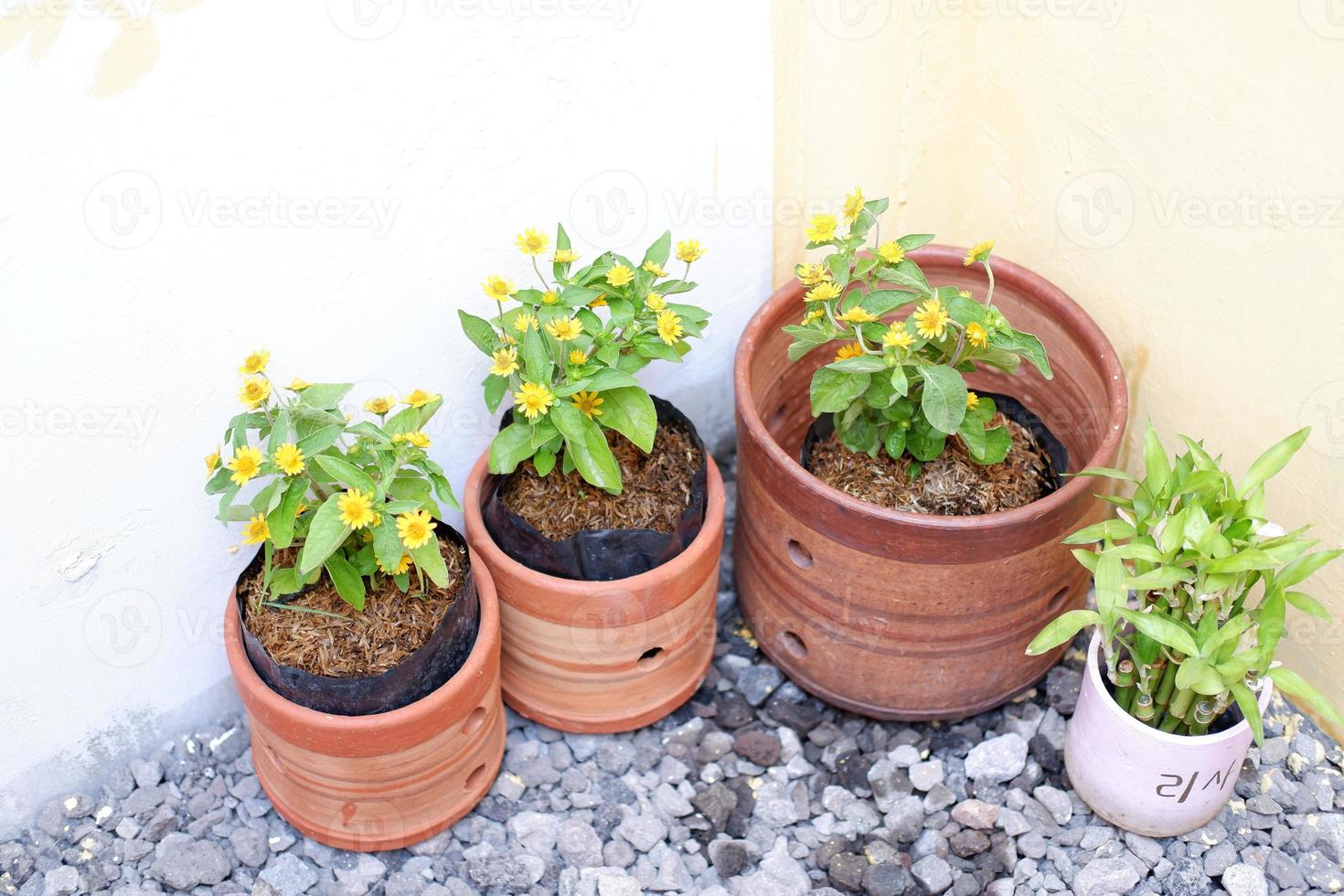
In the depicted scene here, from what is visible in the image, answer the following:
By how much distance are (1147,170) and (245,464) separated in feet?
4.40

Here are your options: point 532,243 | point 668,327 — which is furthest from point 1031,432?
point 532,243

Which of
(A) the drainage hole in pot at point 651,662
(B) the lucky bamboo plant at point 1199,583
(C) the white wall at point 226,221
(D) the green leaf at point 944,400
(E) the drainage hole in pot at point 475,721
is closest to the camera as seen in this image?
(C) the white wall at point 226,221

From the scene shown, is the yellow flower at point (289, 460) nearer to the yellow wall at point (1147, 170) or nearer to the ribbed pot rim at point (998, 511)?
the ribbed pot rim at point (998, 511)

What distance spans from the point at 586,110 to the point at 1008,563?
898 millimetres

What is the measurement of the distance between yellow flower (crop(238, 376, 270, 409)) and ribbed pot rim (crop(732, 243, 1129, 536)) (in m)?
0.70

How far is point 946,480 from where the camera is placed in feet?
5.93

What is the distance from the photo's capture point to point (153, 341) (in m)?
1.53

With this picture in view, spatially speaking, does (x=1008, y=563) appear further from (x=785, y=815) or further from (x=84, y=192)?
(x=84, y=192)

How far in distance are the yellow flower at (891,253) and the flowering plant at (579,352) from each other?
0.26 metres

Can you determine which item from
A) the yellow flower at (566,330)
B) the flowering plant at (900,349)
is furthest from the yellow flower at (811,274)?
the yellow flower at (566,330)

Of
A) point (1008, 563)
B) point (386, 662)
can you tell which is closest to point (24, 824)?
point (386, 662)

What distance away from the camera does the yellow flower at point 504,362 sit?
1604 millimetres

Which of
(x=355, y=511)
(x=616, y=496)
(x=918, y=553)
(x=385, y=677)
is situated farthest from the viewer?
(x=616, y=496)

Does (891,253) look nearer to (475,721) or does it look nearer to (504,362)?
(504,362)
